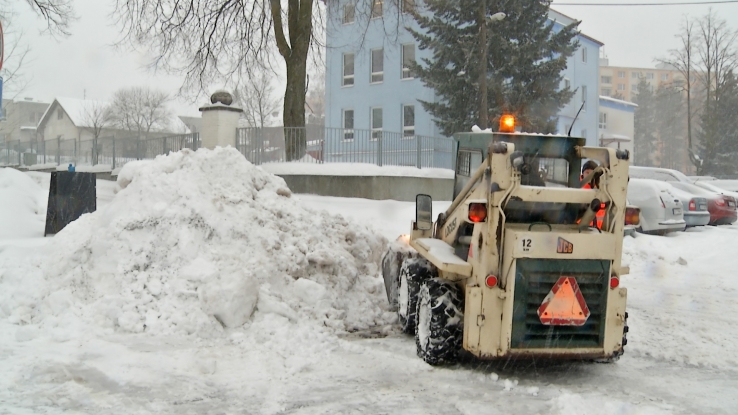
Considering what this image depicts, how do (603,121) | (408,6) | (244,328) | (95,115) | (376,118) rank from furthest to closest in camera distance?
(95,115) < (603,121) < (376,118) < (408,6) < (244,328)

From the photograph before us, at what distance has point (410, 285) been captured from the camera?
21.7ft

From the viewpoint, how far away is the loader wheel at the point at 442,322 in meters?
5.67

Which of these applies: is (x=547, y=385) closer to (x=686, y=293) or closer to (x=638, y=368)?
(x=638, y=368)

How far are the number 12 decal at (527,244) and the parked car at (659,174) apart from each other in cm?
1534

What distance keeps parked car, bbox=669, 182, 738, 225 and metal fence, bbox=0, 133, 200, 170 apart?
14.0 metres

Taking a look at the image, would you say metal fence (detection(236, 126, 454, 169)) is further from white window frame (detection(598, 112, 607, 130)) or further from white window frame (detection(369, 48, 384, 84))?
Result: white window frame (detection(598, 112, 607, 130))

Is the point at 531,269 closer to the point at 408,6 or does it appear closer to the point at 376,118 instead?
the point at 408,6

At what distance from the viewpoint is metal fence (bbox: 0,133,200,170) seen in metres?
19.5

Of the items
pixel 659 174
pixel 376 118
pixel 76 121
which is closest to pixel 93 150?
pixel 376 118

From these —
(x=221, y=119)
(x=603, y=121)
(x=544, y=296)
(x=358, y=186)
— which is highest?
(x=603, y=121)

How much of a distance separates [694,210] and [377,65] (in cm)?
1983

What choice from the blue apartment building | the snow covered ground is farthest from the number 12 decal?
the blue apartment building

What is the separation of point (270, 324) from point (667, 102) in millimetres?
86594

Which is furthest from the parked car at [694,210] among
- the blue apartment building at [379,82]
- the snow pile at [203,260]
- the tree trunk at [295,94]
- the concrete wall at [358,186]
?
the snow pile at [203,260]
